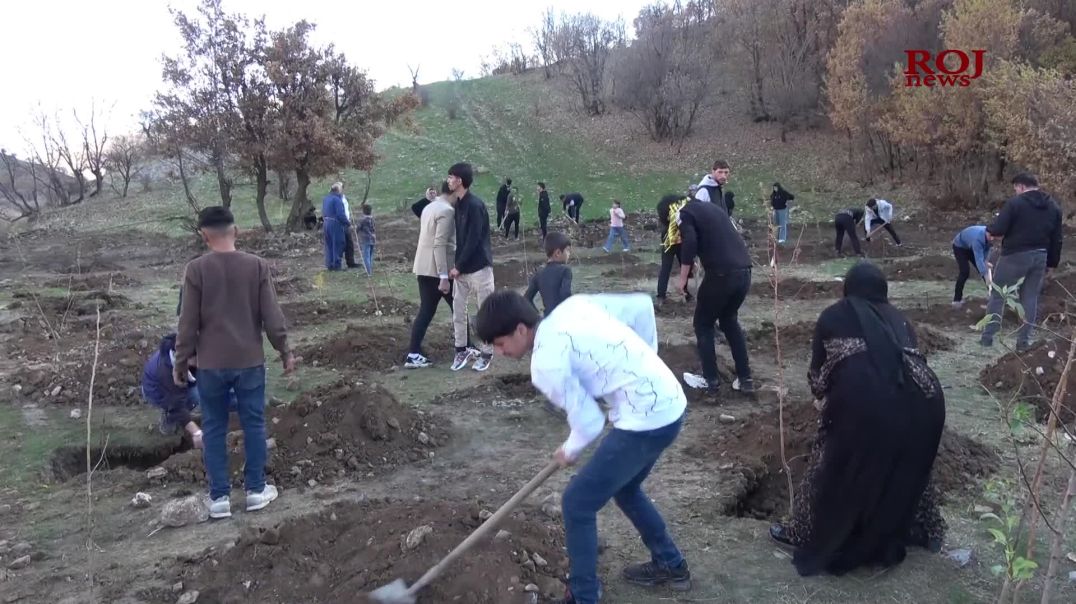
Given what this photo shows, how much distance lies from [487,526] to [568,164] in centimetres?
3082

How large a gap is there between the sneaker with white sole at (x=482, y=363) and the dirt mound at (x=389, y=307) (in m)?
2.93

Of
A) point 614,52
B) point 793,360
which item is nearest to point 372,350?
point 793,360

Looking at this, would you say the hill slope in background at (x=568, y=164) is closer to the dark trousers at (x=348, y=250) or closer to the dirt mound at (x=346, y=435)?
the dark trousers at (x=348, y=250)

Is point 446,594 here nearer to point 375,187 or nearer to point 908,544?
point 908,544

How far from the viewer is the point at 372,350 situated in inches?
316

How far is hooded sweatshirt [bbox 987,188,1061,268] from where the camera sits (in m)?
6.87

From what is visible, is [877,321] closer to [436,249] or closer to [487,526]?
[487,526]

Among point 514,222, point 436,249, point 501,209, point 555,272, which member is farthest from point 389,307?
point 514,222

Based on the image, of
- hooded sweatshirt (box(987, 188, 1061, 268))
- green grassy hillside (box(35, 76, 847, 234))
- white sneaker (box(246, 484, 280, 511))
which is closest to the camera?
white sneaker (box(246, 484, 280, 511))

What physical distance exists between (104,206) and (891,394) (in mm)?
36515

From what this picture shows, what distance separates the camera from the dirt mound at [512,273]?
13.4 metres

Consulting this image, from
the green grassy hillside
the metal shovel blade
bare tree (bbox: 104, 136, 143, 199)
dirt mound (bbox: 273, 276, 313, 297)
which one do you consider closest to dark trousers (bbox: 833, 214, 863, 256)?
the green grassy hillside

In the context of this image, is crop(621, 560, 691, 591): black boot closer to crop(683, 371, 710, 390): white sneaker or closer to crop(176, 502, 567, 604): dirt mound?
crop(176, 502, 567, 604): dirt mound

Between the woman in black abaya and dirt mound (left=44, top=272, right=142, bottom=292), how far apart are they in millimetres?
13615
